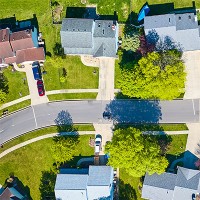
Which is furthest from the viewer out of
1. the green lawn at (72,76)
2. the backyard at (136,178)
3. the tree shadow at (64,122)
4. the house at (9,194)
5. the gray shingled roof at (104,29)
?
the tree shadow at (64,122)

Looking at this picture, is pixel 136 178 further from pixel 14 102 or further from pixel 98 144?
pixel 14 102

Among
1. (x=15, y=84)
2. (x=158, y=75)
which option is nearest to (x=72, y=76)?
(x=15, y=84)

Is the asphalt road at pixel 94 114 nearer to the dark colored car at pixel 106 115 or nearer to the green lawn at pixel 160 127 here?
the dark colored car at pixel 106 115

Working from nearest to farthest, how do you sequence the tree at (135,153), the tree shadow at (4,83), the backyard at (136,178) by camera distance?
the tree at (135,153)
the backyard at (136,178)
the tree shadow at (4,83)

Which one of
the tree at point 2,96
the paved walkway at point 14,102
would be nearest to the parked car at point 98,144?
the paved walkway at point 14,102

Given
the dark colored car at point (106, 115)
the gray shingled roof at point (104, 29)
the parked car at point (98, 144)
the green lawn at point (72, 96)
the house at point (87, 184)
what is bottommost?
the house at point (87, 184)

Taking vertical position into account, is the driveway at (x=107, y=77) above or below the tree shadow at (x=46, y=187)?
above

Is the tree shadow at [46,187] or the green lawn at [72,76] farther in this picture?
the tree shadow at [46,187]

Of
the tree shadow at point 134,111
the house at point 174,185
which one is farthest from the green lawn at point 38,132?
the house at point 174,185
